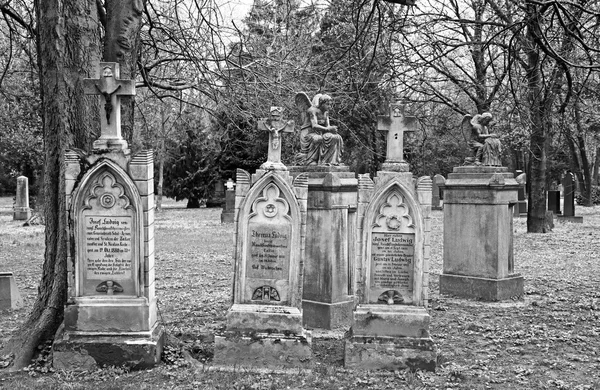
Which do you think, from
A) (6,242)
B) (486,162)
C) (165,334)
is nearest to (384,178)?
(165,334)

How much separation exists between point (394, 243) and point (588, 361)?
2353 millimetres

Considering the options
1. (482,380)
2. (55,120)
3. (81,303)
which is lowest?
(482,380)

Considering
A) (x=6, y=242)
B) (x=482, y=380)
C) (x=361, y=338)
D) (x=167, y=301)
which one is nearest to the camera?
(x=482, y=380)

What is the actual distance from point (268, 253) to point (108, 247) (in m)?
1.55

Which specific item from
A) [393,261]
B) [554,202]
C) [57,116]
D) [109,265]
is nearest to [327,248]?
[393,261]

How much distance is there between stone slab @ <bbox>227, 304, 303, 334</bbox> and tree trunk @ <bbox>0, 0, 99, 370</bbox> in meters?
1.80

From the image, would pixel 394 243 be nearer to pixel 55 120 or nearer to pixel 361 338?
pixel 361 338

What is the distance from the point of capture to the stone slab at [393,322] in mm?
6516

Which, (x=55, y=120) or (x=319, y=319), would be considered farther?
(x=319, y=319)

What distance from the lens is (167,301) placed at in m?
9.95

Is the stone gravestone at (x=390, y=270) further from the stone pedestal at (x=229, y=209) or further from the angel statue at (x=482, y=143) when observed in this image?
the stone pedestal at (x=229, y=209)

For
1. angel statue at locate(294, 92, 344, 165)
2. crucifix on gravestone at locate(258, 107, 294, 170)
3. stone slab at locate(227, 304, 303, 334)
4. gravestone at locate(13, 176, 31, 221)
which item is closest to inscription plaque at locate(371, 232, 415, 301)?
stone slab at locate(227, 304, 303, 334)

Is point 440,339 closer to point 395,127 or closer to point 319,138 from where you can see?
point 395,127

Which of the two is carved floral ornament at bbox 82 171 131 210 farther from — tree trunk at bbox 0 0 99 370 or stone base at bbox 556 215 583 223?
stone base at bbox 556 215 583 223
